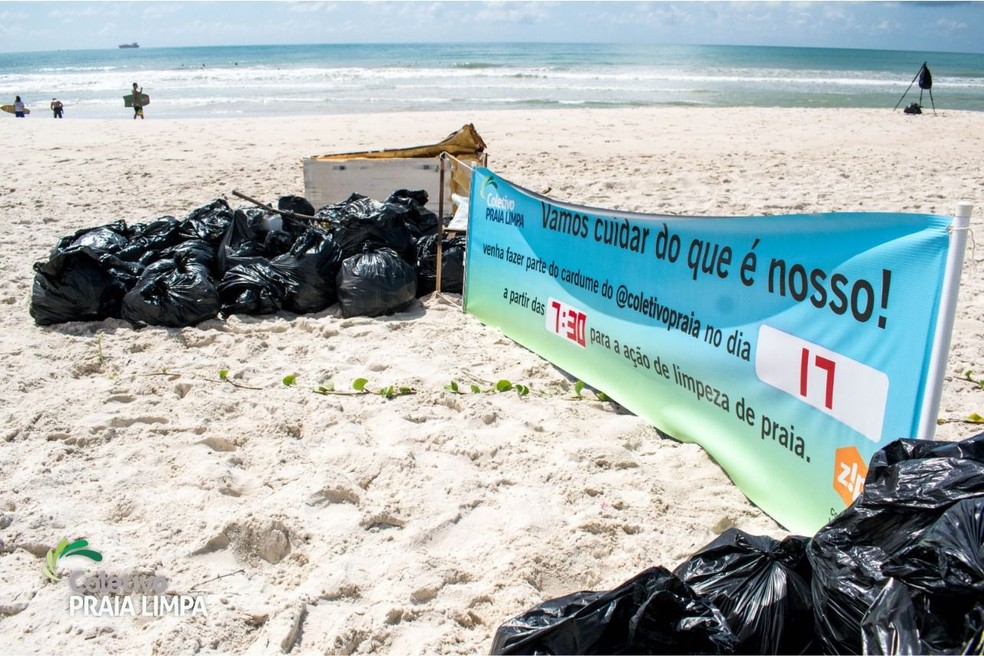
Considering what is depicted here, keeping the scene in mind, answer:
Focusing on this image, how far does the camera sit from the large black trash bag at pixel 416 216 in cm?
578

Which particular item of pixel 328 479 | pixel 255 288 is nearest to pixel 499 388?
pixel 328 479

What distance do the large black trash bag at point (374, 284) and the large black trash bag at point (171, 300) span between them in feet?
2.84

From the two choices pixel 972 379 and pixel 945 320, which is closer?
pixel 945 320

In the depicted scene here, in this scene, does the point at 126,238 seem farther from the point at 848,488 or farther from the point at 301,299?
the point at 848,488

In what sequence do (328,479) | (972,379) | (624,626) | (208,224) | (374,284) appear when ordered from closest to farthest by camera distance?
1. (624,626)
2. (328,479)
3. (972,379)
4. (374,284)
5. (208,224)

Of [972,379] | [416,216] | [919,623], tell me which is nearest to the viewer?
[919,623]

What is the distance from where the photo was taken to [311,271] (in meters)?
5.03

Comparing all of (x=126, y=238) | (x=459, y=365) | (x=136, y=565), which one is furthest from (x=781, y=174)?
(x=136, y=565)

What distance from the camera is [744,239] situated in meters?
2.87

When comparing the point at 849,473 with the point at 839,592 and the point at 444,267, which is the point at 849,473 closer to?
the point at 839,592

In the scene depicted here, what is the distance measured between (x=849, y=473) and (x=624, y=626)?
3.77 ft

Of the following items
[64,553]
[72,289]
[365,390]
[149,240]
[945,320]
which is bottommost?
[64,553]

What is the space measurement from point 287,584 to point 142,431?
1.40 m

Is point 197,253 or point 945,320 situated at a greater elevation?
point 945,320
